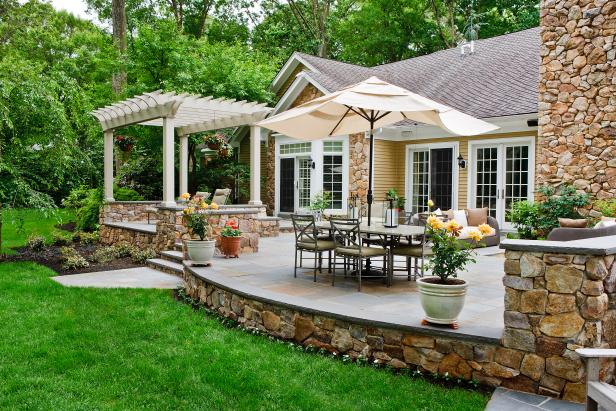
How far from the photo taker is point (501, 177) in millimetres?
12031

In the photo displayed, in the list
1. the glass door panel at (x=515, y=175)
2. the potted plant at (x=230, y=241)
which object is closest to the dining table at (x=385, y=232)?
the potted plant at (x=230, y=241)

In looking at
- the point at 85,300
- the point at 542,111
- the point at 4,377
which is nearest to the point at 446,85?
the point at 542,111

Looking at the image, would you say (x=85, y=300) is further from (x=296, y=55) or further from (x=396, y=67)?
(x=396, y=67)

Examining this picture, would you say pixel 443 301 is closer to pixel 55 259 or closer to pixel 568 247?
pixel 568 247

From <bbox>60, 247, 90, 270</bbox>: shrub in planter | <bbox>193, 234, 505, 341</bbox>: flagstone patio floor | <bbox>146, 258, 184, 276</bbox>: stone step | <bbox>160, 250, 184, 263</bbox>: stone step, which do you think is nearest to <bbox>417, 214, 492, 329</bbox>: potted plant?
<bbox>193, 234, 505, 341</bbox>: flagstone patio floor

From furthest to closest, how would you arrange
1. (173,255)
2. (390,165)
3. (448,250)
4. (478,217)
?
(390,165)
(478,217)
(173,255)
(448,250)

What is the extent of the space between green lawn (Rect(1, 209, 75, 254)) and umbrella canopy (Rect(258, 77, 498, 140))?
5143 millimetres

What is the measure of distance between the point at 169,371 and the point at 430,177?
34.8ft

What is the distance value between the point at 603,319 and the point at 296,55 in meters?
14.1

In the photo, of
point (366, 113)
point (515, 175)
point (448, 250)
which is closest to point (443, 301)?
point (448, 250)

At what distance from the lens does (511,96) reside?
12.2 metres

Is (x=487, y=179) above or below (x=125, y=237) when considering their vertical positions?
above

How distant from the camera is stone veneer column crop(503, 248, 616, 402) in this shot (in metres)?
3.43

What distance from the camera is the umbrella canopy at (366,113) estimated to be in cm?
559
